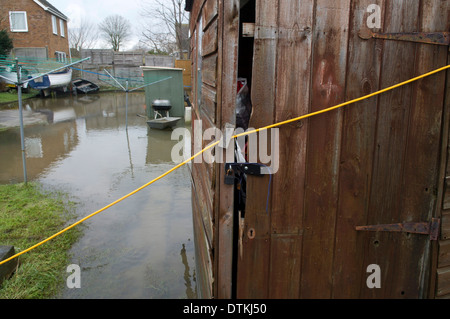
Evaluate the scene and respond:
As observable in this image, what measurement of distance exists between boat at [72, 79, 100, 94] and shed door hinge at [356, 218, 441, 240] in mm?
27091

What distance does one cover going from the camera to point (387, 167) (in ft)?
7.36

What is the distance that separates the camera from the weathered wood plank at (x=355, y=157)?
6.90 feet

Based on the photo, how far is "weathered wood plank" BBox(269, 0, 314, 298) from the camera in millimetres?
2039

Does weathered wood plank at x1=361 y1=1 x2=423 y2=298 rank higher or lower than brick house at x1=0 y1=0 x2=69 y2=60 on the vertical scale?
lower

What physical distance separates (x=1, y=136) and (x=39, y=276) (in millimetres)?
9728

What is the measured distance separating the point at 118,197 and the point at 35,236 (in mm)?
1995

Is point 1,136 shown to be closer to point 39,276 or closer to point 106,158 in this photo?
point 106,158

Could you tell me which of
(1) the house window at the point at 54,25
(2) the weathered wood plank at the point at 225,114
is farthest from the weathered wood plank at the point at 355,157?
(1) the house window at the point at 54,25

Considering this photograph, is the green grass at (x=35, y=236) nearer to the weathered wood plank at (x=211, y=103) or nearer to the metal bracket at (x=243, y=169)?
the weathered wood plank at (x=211, y=103)

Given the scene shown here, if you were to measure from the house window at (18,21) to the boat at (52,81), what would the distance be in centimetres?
564

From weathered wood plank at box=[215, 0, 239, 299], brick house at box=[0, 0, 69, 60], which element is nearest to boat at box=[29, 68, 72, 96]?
brick house at box=[0, 0, 69, 60]

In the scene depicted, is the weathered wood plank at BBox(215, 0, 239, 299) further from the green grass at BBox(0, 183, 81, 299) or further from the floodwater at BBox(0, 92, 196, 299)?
the green grass at BBox(0, 183, 81, 299)

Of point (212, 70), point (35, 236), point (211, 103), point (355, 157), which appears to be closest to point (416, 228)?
point (355, 157)

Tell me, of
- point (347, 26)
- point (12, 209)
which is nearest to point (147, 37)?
point (12, 209)
